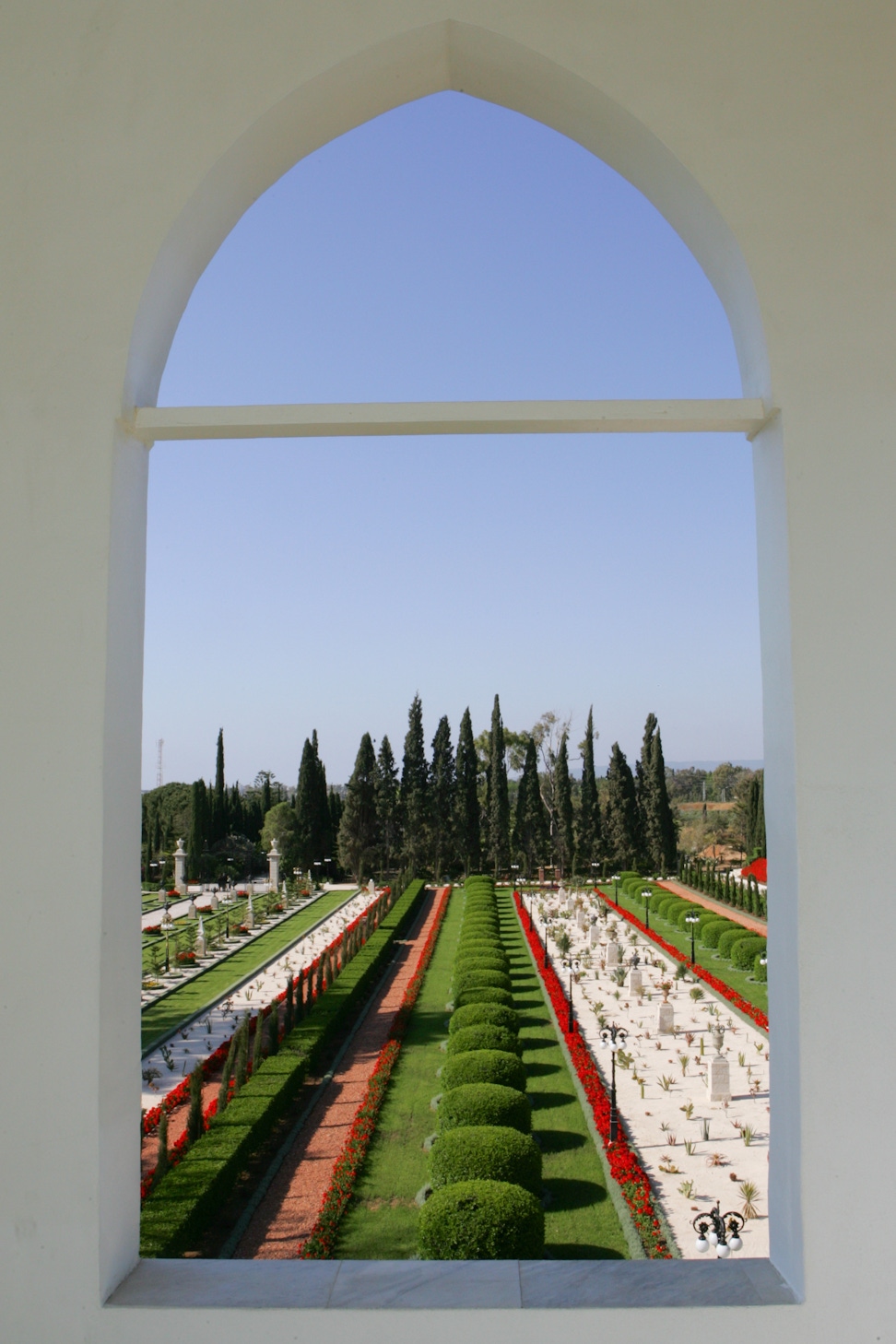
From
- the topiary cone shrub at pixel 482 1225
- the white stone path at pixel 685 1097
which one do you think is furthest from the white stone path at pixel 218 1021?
the white stone path at pixel 685 1097

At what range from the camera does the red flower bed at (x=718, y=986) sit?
1404cm

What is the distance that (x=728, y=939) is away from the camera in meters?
18.0

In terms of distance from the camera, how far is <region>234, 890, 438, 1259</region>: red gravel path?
25.2 ft

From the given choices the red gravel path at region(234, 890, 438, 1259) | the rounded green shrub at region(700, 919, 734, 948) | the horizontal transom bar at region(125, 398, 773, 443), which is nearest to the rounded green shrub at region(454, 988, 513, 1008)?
the red gravel path at region(234, 890, 438, 1259)

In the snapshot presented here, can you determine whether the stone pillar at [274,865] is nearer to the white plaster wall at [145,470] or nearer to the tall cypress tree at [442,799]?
the tall cypress tree at [442,799]

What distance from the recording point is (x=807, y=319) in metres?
2.27

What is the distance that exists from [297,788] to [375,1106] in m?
23.5

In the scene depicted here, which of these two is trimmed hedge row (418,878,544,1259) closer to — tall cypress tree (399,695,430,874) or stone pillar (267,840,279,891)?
stone pillar (267,840,279,891)

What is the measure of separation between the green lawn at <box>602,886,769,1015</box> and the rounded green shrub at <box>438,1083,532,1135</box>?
4.33 metres

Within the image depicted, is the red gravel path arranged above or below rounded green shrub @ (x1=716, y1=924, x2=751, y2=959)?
below

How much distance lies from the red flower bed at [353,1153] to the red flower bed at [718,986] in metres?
4.92

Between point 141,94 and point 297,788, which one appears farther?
point 297,788

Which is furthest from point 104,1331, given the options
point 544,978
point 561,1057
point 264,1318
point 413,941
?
point 413,941

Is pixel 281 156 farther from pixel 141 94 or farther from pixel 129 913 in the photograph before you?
pixel 129 913
